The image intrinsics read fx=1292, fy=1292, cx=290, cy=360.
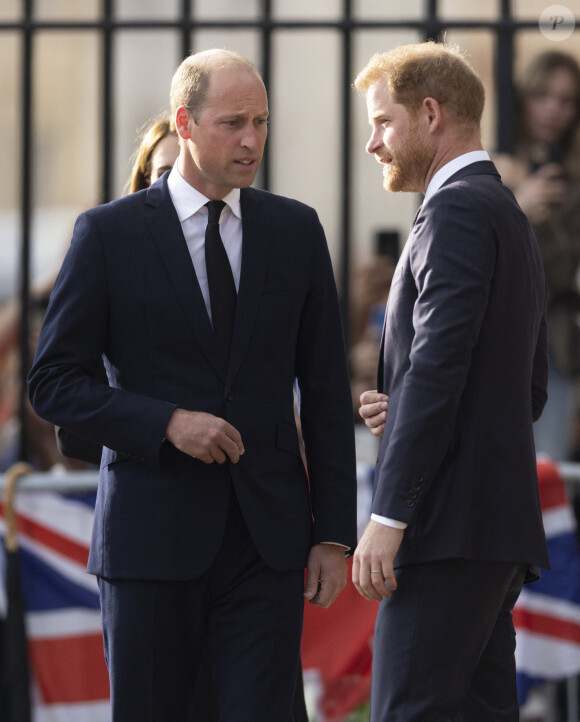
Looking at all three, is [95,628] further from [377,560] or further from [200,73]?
[200,73]

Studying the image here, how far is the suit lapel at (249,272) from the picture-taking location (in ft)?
10.2

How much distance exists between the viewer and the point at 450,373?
3016mm

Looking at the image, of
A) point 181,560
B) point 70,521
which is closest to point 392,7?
point 70,521

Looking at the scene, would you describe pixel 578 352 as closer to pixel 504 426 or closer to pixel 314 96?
pixel 314 96

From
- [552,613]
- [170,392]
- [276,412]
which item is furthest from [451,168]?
[552,613]

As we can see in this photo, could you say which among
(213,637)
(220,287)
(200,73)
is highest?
→ (200,73)

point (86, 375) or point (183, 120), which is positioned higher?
point (183, 120)

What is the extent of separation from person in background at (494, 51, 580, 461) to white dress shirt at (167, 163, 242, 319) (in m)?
3.14

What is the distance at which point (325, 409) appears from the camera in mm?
3244

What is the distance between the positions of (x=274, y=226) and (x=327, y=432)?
537 millimetres

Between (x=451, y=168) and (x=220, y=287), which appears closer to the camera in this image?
(x=220, y=287)

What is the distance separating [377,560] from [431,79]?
1.21 m

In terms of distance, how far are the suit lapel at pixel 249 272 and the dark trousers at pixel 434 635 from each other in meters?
0.67

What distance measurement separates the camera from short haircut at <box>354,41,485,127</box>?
3.26 meters
